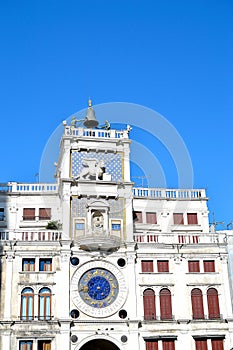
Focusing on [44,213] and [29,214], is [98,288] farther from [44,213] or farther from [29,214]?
[29,214]

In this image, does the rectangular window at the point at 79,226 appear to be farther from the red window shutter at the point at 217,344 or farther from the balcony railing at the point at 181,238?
the red window shutter at the point at 217,344

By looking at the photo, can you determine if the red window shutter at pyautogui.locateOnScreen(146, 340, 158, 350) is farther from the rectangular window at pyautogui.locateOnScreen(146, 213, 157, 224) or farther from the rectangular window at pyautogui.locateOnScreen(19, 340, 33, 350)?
the rectangular window at pyautogui.locateOnScreen(146, 213, 157, 224)

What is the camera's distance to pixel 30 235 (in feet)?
153

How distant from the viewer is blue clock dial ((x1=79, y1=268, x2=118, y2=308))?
1766 inches

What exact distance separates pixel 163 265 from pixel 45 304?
10.4m

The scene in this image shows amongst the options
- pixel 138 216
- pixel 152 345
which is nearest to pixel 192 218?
pixel 138 216

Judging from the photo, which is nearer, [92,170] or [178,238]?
[178,238]

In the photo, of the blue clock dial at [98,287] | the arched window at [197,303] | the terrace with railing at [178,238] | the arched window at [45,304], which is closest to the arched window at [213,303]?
the arched window at [197,303]

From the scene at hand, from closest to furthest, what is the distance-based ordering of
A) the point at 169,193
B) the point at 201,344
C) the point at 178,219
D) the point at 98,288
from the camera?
the point at 201,344 < the point at 98,288 < the point at 178,219 < the point at 169,193

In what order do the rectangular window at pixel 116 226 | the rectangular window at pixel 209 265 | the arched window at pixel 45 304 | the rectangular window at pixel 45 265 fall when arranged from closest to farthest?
1. the arched window at pixel 45 304
2. the rectangular window at pixel 45 265
3. the rectangular window at pixel 209 265
4. the rectangular window at pixel 116 226

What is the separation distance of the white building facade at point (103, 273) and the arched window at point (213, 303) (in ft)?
0.27

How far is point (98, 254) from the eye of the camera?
46250 mm

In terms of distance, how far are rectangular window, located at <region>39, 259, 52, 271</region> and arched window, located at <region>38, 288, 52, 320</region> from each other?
5.60 ft

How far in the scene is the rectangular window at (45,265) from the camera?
4527 centimetres
